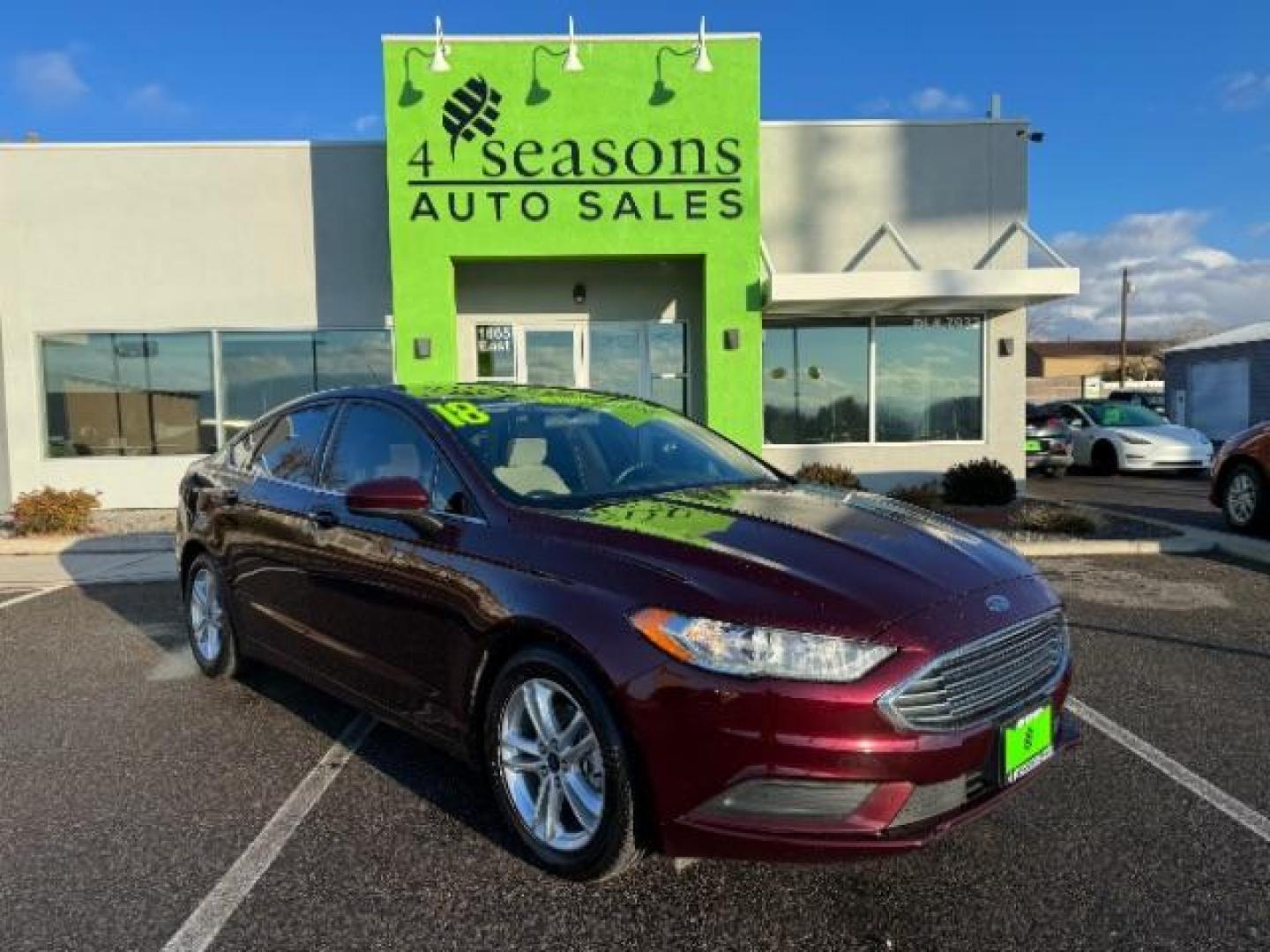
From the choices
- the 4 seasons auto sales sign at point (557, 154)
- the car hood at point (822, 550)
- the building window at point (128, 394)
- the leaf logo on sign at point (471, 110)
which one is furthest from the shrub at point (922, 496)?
the building window at point (128, 394)

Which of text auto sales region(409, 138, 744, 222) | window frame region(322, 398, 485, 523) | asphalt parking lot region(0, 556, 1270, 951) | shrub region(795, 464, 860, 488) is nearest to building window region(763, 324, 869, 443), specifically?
shrub region(795, 464, 860, 488)

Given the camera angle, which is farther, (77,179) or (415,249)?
(77,179)

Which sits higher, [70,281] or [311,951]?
[70,281]

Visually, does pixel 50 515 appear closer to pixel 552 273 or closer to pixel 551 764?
pixel 552 273

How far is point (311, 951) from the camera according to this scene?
8.82 ft

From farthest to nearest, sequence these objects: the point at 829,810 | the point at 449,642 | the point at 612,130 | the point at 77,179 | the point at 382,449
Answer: the point at 77,179 → the point at 612,130 → the point at 382,449 → the point at 449,642 → the point at 829,810

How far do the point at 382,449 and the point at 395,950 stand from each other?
207 cm

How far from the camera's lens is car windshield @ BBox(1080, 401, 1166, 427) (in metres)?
18.3

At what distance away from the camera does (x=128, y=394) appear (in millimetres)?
12961

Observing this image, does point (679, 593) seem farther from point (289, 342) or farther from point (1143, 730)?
point (289, 342)

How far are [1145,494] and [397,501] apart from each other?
1401cm

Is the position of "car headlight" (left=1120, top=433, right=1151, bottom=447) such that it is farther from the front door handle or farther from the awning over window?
the front door handle

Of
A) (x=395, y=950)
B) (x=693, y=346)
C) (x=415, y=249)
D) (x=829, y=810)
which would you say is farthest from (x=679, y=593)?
(x=693, y=346)

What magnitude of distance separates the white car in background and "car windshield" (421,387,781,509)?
15327 mm
